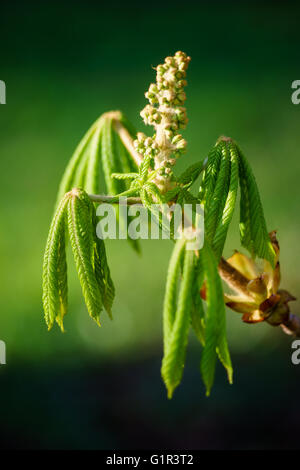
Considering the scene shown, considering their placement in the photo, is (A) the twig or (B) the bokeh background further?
(B) the bokeh background

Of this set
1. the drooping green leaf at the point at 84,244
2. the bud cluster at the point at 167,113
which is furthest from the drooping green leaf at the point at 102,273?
the bud cluster at the point at 167,113

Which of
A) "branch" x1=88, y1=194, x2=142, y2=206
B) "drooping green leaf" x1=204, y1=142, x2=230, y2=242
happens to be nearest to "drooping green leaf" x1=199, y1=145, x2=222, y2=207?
"drooping green leaf" x1=204, y1=142, x2=230, y2=242

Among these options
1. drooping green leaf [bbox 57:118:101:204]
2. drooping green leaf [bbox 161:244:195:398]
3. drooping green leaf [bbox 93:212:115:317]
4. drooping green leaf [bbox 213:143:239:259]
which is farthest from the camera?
drooping green leaf [bbox 57:118:101:204]

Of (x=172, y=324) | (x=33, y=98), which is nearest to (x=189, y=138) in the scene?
(x=33, y=98)

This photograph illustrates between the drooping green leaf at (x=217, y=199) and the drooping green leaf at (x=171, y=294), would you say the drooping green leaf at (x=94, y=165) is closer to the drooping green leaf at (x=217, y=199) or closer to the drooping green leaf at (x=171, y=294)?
the drooping green leaf at (x=217, y=199)

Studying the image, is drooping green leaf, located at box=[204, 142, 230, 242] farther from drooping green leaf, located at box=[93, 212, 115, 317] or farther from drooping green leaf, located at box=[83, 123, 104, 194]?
drooping green leaf, located at box=[83, 123, 104, 194]
